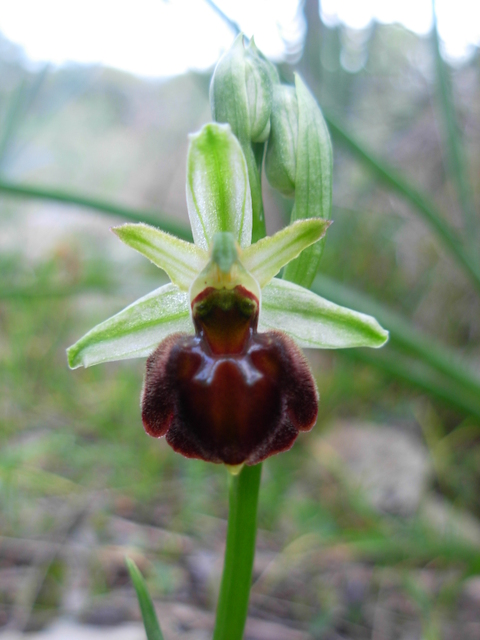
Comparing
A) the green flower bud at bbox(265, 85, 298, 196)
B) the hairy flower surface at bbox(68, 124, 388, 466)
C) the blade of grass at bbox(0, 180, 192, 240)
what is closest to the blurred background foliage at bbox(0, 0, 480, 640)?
the blade of grass at bbox(0, 180, 192, 240)

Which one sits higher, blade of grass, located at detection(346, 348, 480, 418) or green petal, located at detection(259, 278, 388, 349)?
blade of grass, located at detection(346, 348, 480, 418)

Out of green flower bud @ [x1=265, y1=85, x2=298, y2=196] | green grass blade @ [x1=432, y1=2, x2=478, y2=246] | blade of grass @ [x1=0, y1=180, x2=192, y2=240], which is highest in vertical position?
green grass blade @ [x1=432, y1=2, x2=478, y2=246]

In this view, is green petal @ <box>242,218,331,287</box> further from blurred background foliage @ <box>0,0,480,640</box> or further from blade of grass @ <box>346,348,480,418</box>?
blade of grass @ <box>346,348,480,418</box>

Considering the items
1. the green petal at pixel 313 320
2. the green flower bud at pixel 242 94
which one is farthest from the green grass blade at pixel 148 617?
the green flower bud at pixel 242 94

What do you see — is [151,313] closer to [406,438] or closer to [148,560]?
[148,560]

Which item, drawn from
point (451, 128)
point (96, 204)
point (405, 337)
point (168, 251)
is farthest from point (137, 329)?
point (451, 128)

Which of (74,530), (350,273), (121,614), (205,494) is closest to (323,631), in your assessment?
(121,614)

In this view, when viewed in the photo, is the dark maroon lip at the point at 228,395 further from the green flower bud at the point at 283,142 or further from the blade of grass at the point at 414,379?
the blade of grass at the point at 414,379
